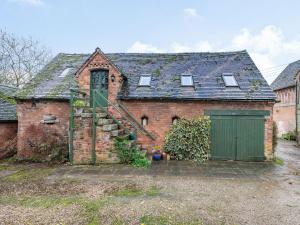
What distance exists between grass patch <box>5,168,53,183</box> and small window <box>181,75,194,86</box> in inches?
322

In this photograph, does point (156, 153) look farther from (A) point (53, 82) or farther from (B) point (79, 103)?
(A) point (53, 82)

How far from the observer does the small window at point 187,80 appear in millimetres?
13470

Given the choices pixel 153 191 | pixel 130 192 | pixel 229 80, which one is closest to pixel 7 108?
pixel 130 192

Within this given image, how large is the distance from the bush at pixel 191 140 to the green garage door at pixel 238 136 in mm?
506

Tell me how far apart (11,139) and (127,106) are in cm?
694

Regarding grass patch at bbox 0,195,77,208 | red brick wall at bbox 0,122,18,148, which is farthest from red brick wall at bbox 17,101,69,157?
grass patch at bbox 0,195,77,208

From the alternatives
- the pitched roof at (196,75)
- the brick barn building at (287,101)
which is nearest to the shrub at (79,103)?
the pitched roof at (196,75)

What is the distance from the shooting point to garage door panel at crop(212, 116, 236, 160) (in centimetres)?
1237

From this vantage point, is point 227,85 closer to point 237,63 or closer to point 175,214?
point 237,63

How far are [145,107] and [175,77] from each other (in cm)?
277

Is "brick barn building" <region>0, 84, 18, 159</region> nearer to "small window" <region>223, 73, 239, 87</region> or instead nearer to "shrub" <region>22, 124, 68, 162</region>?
"shrub" <region>22, 124, 68, 162</region>

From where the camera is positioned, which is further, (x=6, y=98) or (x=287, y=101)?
(x=287, y=101)

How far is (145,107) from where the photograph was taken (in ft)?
42.7

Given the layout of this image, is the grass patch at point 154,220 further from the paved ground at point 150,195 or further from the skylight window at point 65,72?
the skylight window at point 65,72
